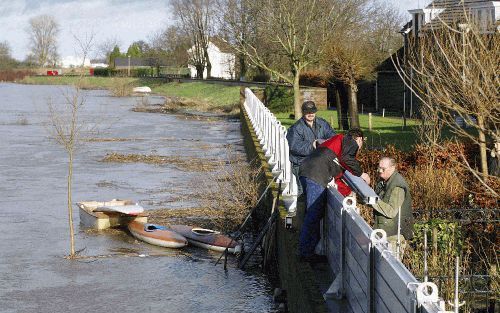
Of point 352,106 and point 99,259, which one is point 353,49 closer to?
point 352,106

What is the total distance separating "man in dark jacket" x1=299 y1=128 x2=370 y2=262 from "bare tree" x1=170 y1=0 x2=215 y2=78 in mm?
97453

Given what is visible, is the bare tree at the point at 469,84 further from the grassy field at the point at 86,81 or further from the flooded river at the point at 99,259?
the grassy field at the point at 86,81

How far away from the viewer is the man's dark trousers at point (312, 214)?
967 cm

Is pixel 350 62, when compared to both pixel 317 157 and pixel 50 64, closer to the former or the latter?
pixel 317 157

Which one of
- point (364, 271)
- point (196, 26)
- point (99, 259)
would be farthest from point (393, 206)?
point (196, 26)

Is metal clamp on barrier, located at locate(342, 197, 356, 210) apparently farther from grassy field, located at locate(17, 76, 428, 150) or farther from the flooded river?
grassy field, located at locate(17, 76, 428, 150)

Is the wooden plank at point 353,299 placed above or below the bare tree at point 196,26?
below

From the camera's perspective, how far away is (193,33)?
11556cm

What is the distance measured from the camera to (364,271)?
267 inches

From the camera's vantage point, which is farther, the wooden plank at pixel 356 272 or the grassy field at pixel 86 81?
the grassy field at pixel 86 81

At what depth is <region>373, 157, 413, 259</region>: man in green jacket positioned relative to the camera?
348 inches

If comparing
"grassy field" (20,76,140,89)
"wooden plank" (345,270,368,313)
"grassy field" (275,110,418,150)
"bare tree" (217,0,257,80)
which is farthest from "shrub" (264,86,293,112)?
"grassy field" (20,76,140,89)

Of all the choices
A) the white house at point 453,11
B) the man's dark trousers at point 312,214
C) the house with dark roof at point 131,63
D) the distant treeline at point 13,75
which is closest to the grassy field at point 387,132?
the white house at point 453,11

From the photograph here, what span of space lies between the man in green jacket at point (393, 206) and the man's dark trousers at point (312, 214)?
825mm
